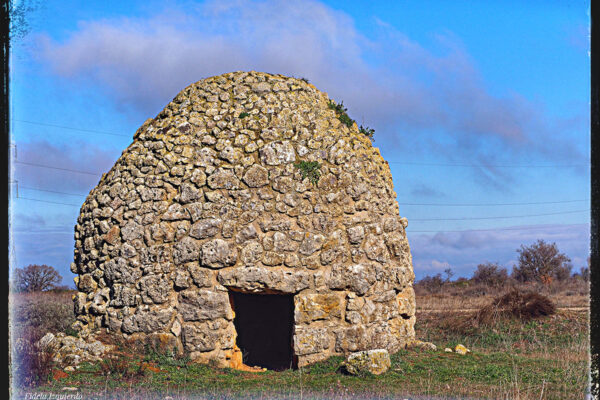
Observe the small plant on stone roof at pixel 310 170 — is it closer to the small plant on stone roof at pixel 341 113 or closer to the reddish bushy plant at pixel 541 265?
the small plant on stone roof at pixel 341 113

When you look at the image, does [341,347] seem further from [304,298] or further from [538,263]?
[538,263]

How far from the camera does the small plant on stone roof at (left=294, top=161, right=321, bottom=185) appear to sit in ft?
31.4

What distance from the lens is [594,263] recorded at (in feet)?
14.6

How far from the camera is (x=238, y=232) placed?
30.0ft

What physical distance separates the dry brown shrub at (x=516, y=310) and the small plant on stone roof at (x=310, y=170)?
26.3 ft

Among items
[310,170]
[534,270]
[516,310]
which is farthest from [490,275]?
[310,170]

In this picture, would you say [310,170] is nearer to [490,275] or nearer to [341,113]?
[341,113]

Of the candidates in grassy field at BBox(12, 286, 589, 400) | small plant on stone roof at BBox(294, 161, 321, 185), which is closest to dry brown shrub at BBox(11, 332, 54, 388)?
grassy field at BBox(12, 286, 589, 400)

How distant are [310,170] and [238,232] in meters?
1.67

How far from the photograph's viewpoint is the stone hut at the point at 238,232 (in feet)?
29.6

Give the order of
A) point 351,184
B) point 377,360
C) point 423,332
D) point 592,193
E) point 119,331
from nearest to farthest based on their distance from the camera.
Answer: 1. point 592,193
2. point 377,360
3. point 119,331
4. point 351,184
5. point 423,332

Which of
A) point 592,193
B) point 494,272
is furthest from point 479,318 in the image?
point 494,272

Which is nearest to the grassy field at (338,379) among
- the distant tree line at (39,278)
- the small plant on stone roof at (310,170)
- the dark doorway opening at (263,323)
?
the small plant on stone roof at (310,170)

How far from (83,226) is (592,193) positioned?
844 centimetres
